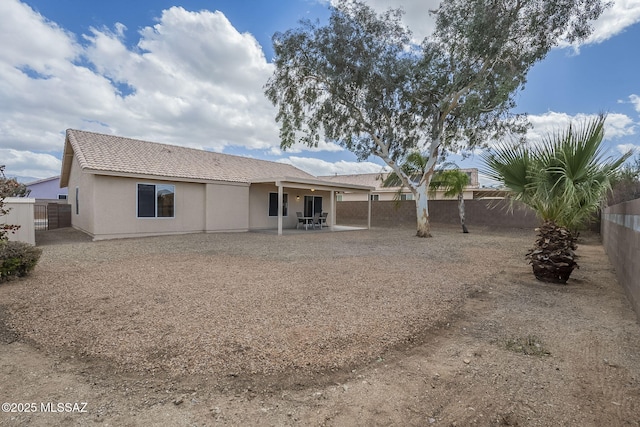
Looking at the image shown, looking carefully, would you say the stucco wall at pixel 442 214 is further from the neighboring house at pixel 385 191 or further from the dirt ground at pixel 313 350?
the dirt ground at pixel 313 350

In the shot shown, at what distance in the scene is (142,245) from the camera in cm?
1084

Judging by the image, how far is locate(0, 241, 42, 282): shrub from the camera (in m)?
5.90

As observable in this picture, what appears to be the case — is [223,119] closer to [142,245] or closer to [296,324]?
[142,245]

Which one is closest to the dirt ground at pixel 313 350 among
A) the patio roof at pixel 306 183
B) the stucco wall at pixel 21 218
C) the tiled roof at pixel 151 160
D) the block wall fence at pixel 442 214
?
the stucco wall at pixel 21 218

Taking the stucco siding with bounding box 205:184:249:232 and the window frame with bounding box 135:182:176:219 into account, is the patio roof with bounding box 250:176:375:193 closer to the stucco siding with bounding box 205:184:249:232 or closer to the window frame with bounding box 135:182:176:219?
the stucco siding with bounding box 205:184:249:232

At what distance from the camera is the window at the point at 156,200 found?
42.9 ft

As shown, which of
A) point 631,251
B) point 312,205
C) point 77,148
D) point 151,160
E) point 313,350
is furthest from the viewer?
point 312,205

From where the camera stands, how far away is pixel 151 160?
14203 mm

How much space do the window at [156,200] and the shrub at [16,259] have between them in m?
6.84

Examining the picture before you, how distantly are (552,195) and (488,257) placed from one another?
376 centimetres

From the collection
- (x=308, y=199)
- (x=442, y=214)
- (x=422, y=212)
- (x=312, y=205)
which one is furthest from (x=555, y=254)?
(x=442, y=214)

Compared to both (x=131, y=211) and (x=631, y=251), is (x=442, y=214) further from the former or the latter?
(x=131, y=211)

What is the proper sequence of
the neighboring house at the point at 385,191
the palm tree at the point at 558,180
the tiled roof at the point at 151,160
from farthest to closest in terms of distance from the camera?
1. the neighboring house at the point at 385,191
2. the tiled roof at the point at 151,160
3. the palm tree at the point at 558,180

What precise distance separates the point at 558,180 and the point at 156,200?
13.3 metres
